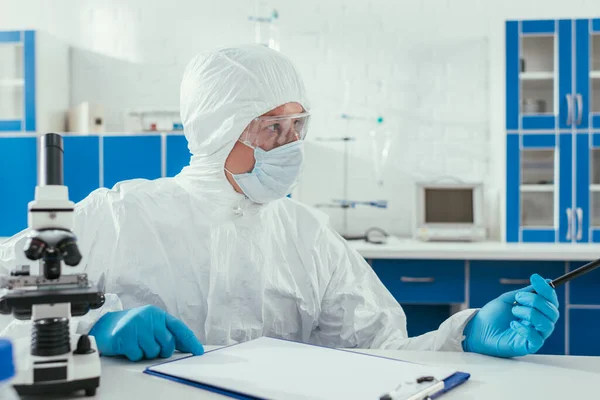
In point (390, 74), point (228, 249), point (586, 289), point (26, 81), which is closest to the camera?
point (228, 249)

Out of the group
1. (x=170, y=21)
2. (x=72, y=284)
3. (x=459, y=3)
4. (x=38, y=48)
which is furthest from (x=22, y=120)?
(x=72, y=284)

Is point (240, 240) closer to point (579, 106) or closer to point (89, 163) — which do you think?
point (89, 163)

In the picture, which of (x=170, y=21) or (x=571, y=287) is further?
(x=170, y=21)

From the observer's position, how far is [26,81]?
3338 mm

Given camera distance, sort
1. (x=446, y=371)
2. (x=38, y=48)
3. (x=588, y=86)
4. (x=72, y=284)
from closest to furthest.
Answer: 1. (x=72, y=284)
2. (x=446, y=371)
3. (x=588, y=86)
4. (x=38, y=48)

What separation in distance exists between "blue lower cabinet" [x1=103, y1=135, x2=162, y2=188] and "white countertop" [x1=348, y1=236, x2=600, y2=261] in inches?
49.8

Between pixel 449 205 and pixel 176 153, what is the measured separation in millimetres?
1584

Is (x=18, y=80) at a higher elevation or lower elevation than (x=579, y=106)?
higher

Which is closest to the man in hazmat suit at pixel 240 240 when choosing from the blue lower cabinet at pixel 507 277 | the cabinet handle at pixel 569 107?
the blue lower cabinet at pixel 507 277

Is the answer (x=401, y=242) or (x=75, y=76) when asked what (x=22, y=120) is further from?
(x=401, y=242)

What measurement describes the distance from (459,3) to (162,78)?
1.94m

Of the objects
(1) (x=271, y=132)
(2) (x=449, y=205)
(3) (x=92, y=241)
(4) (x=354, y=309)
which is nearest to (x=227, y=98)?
(1) (x=271, y=132)

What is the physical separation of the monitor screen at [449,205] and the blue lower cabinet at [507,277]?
18.5 inches

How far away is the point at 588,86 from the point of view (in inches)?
Result: 119
